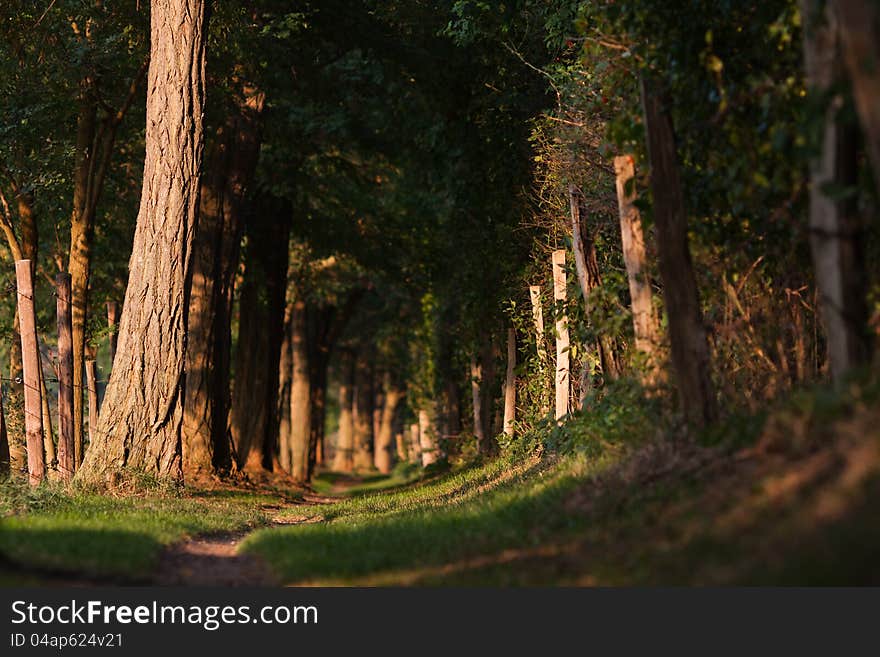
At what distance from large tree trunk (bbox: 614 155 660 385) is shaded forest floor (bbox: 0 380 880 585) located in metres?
1.24

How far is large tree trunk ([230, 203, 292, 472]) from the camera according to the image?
26.6 meters

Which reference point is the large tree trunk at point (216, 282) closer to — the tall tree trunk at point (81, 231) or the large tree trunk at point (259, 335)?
the tall tree trunk at point (81, 231)

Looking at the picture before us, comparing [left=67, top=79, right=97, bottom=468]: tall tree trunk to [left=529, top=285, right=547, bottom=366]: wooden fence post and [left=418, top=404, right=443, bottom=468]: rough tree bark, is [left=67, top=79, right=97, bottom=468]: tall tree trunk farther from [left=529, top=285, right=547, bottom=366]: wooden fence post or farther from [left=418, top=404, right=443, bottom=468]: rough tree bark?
[left=418, top=404, right=443, bottom=468]: rough tree bark

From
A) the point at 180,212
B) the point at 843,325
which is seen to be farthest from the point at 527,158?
the point at 843,325

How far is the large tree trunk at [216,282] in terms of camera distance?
71.8 feet

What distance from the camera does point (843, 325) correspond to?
306 inches

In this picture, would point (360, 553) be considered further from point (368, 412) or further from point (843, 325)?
point (368, 412)

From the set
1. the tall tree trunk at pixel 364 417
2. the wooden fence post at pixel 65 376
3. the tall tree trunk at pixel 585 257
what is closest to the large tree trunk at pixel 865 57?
the tall tree trunk at pixel 585 257

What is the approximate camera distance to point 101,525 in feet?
35.5

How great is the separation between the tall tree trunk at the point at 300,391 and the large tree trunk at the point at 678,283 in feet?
89.3

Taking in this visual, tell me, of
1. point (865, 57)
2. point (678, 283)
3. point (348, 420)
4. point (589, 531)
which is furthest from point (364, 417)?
point (865, 57)

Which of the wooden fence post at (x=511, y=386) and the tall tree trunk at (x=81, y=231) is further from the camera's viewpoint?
the wooden fence post at (x=511, y=386)

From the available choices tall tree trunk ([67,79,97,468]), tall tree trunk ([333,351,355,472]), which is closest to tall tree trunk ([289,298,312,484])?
tall tree trunk ([333,351,355,472])

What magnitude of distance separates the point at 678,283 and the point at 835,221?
2.65 metres
